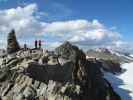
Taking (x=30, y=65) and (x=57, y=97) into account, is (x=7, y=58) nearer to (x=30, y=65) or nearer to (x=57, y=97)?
(x=30, y=65)

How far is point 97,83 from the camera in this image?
286 ft

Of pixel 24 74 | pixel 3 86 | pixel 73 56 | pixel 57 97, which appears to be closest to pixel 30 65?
pixel 24 74

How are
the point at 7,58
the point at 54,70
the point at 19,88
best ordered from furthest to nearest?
the point at 7,58 → the point at 54,70 → the point at 19,88

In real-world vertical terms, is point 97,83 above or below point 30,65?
below

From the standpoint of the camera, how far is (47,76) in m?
70.4

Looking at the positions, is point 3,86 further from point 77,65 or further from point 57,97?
point 77,65

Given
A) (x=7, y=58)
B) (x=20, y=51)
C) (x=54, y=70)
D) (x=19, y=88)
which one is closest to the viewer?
(x=19, y=88)

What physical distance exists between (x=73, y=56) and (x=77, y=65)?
3864 mm

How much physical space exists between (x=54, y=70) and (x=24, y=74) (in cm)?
995

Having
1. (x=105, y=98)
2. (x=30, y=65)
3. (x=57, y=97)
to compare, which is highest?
(x=30, y=65)

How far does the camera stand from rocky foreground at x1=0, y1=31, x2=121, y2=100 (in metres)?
59.2

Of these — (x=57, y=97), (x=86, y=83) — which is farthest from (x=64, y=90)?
(x=86, y=83)

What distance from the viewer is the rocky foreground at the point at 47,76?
194 ft

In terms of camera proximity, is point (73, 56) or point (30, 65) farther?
point (73, 56)
